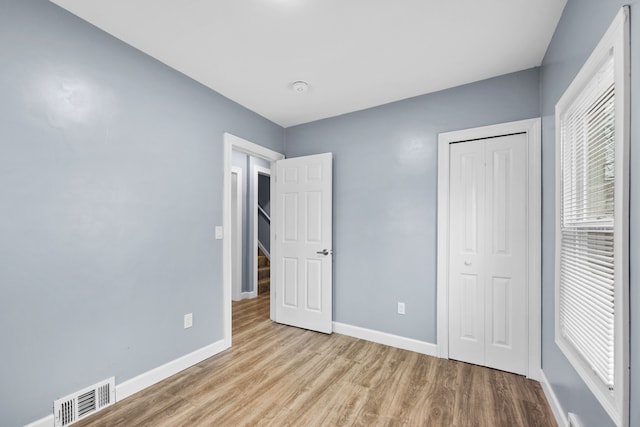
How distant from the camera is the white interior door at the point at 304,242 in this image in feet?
10.4

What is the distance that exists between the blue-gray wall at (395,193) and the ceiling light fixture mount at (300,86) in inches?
28.9

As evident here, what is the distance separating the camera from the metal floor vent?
1.65 metres

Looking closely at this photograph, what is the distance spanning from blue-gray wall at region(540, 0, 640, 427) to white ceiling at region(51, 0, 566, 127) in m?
0.24

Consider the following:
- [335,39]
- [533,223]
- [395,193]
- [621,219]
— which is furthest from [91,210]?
[533,223]

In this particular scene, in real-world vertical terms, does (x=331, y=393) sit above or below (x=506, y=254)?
below

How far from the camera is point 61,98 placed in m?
1.68

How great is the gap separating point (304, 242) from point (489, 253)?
6.20ft

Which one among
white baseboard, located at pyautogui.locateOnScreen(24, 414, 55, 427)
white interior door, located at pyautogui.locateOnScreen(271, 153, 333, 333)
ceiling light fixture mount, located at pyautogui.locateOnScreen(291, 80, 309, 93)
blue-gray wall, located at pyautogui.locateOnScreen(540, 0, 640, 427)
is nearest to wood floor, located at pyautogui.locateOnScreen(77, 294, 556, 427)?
white baseboard, located at pyautogui.locateOnScreen(24, 414, 55, 427)

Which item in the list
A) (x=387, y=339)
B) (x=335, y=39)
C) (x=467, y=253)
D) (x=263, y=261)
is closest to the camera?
(x=335, y=39)

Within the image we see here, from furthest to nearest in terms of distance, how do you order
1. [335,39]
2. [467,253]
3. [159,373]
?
[467,253]
[159,373]
[335,39]

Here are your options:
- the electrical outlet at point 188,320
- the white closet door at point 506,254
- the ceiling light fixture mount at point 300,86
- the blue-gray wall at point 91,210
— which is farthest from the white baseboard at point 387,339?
the ceiling light fixture mount at point 300,86

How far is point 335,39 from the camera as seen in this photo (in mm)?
1964

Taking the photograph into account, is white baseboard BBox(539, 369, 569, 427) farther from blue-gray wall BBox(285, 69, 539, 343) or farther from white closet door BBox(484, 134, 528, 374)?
blue-gray wall BBox(285, 69, 539, 343)

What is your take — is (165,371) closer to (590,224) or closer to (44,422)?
(44,422)
